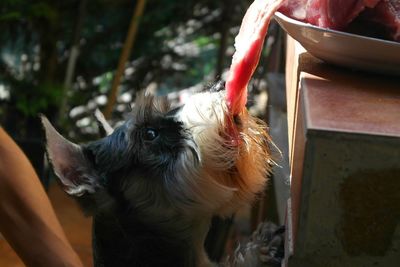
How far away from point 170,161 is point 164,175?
41 mm

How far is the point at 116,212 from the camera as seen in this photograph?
6.21 ft

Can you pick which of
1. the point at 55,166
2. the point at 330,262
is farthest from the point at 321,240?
the point at 55,166

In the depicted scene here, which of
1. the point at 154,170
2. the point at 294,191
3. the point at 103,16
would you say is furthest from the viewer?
the point at 103,16

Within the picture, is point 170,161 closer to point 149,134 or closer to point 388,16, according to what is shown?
point 149,134

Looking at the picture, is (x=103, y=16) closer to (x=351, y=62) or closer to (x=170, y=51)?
(x=170, y=51)

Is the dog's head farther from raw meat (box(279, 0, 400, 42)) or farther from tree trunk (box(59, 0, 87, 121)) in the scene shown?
tree trunk (box(59, 0, 87, 121))

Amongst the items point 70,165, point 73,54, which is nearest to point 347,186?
point 70,165

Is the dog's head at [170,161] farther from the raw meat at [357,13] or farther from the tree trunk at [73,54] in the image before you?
the tree trunk at [73,54]

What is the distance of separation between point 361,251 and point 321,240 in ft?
0.23

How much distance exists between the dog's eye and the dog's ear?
0.56ft

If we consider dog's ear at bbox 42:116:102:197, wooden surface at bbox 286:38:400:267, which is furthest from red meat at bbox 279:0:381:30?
dog's ear at bbox 42:116:102:197

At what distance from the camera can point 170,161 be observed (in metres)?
1.82

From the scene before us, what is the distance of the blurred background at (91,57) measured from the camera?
4.61 metres

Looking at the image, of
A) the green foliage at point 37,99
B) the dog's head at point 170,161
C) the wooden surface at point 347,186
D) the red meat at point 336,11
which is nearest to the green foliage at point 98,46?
the green foliage at point 37,99
